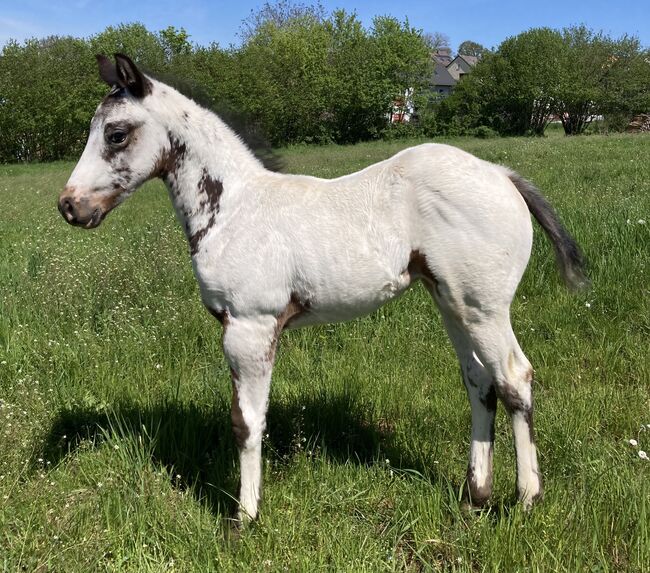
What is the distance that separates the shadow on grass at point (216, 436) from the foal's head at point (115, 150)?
1301mm

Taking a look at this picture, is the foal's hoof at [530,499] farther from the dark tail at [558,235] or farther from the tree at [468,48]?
the tree at [468,48]

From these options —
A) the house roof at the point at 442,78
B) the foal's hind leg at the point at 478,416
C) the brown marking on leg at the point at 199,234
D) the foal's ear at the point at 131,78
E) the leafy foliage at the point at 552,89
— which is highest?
the house roof at the point at 442,78

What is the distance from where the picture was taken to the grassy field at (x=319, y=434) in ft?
7.82

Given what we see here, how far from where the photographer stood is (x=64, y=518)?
8.47 feet

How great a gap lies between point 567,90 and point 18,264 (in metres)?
40.3

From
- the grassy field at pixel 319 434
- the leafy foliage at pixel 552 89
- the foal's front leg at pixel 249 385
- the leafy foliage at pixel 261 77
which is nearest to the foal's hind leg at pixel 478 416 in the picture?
the grassy field at pixel 319 434

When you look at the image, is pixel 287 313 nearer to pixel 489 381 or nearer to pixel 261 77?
pixel 489 381

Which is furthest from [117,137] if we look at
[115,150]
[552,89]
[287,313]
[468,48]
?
[468,48]

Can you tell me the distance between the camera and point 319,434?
10.8 feet

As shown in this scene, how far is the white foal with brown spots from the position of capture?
235cm

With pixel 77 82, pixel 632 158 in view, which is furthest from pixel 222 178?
pixel 77 82

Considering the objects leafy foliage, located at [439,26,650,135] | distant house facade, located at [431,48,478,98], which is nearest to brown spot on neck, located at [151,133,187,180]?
leafy foliage, located at [439,26,650,135]

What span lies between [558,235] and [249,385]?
1.60 meters

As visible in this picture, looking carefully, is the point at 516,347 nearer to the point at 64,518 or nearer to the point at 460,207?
the point at 460,207
